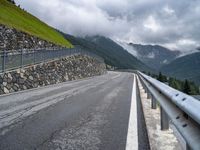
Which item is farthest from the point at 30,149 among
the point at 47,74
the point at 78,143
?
the point at 47,74

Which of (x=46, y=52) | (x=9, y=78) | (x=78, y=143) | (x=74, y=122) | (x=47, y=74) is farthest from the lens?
(x=46, y=52)

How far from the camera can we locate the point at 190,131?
4.09 metres

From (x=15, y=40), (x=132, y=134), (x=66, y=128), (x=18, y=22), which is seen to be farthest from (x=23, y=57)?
(x=18, y=22)

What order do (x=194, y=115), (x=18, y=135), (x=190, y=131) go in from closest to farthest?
(x=194, y=115), (x=190, y=131), (x=18, y=135)

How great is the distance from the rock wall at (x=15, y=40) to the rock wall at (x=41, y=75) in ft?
17.1

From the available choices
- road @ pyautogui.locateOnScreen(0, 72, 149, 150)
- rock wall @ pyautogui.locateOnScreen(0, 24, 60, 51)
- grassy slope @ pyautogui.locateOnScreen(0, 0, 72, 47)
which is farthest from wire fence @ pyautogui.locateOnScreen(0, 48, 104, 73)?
road @ pyautogui.locateOnScreen(0, 72, 149, 150)

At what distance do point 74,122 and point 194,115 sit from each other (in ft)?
16.5

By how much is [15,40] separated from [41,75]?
13.4m

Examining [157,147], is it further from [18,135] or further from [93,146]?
[18,135]

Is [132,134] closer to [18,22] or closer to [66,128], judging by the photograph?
[66,128]

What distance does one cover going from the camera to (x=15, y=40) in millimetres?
37438

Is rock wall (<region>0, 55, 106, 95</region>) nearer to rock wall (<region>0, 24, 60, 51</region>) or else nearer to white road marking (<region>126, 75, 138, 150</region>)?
rock wall (<region>0, 24, 60, 51</region>)

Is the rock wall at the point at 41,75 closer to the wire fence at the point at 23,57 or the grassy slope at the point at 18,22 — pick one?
the wire fence at the point at 23,57

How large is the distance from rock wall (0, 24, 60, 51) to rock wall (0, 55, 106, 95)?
5209 millimetres
